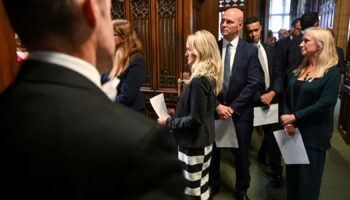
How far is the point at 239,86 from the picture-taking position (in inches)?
87.1

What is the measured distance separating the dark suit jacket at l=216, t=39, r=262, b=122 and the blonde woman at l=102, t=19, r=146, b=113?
68cm

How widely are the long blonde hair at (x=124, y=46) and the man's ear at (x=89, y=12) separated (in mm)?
1559

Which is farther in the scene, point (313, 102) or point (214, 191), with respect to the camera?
point (214, 191)

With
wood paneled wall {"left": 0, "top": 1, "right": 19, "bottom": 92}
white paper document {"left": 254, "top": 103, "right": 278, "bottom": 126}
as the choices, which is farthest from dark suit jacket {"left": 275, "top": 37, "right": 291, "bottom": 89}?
wood paneled wall {"left": 0, "top": 1, "right": 19, "bottom": 92}

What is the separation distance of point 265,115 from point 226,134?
1.44 ft

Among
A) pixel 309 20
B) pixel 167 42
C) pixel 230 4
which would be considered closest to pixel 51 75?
pixel 167 42

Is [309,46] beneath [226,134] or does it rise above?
above

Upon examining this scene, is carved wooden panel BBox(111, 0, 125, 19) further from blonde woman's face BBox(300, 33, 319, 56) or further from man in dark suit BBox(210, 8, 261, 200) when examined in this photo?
blonde woman's face BBox(300, 33, 319, 56)

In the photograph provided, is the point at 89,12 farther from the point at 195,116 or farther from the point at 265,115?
the point at 265,115

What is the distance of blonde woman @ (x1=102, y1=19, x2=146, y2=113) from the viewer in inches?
81.7

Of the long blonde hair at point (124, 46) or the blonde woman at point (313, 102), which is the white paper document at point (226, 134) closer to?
the blonde woman at point (313, 102)

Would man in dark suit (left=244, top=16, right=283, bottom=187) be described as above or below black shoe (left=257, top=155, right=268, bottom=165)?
above

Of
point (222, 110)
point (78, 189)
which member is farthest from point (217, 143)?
point (78, 189)

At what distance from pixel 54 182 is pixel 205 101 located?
1.35 meters
